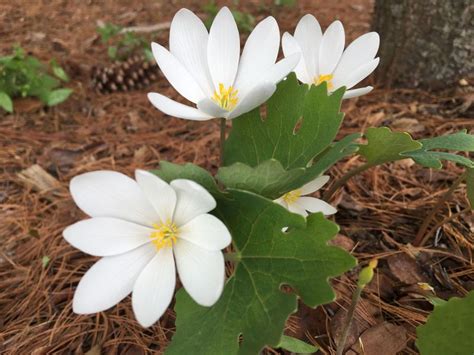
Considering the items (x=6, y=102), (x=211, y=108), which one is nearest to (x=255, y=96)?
(x=211, y=108)

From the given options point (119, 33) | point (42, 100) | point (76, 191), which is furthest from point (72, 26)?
point (76, 191)

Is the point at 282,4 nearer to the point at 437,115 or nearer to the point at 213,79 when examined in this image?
the point at 437,115

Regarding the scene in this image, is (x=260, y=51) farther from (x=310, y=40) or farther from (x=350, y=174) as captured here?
(x=350, y=174)

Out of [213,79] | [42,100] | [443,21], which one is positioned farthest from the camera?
[42,100]

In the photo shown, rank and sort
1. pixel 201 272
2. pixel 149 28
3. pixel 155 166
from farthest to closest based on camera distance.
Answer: pixel 149 28
pixel 155 166
pixel 201 272

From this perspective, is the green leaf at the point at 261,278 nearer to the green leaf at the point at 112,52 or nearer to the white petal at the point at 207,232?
the white petal at the point at 207,232

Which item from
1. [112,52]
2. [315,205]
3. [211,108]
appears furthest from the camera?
[112,52]

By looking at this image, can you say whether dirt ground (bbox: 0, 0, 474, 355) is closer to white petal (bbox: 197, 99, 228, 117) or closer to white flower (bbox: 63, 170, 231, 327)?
white flower (bbox: 63, 170, 231, 327)

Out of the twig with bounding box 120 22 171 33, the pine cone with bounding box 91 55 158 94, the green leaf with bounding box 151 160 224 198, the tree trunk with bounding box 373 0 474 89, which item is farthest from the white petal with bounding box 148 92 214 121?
the twig with bounding box 120 22 171 33
